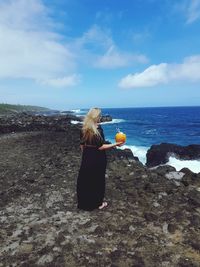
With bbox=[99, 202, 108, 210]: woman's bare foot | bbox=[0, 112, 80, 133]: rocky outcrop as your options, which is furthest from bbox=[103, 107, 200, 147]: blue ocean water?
bbox=[99, 202, 108, 210]: woman's bare foot

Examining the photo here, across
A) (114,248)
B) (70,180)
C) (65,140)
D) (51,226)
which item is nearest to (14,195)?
(70,180)

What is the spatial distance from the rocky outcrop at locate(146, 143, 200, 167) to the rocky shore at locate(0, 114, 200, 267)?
16452 mm

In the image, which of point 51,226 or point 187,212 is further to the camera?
point 187,212

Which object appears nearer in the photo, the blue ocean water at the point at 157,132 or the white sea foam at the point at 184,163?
the white sea foam at the point at 184,163

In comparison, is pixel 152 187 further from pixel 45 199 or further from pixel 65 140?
pixel 65 140

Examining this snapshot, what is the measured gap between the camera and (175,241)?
751 centimetres

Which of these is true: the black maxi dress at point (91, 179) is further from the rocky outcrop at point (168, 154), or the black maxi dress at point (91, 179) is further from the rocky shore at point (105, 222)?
the rocky outcrop at point (168, 154)

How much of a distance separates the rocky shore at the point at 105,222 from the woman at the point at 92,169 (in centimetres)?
30

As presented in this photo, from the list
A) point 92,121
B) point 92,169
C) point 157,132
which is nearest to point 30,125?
point 157,132

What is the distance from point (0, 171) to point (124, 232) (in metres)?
8.08

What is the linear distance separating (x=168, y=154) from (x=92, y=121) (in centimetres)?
2302

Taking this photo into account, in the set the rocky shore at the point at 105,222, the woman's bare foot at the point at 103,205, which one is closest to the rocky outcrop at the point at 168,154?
the rocky shore at the point at 105,222

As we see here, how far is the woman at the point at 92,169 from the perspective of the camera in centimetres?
894

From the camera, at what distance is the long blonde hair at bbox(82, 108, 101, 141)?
866 cm
